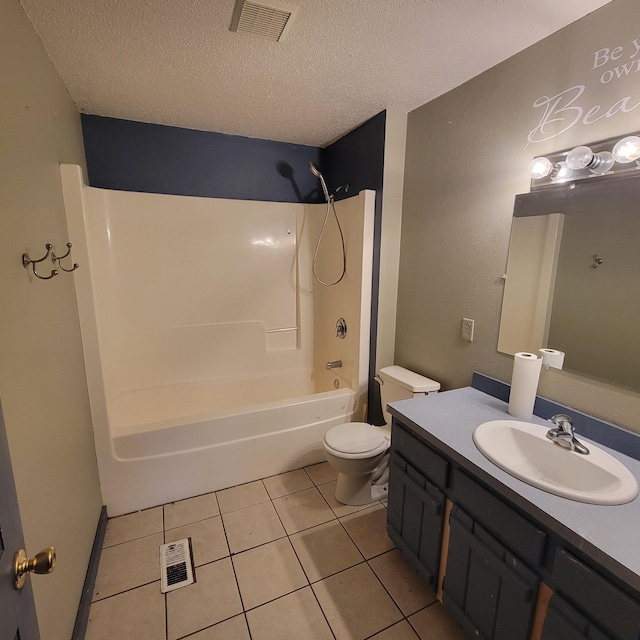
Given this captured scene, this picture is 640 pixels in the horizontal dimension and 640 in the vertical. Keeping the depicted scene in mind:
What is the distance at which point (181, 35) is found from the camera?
1.46 m

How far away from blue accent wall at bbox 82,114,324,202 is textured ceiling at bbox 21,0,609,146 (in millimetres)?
180

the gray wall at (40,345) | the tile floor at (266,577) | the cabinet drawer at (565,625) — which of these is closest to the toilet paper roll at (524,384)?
the cabinet drawer at (565,625)

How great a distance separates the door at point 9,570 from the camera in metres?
0.60

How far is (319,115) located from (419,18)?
1.01m

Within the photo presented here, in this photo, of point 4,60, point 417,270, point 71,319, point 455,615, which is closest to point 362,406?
point 417,270

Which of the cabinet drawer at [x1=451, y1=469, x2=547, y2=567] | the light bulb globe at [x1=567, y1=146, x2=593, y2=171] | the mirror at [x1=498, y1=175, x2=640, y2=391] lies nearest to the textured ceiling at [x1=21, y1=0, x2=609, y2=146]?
the light bulb globe at [x1=567, y1=146, x2=593, y2=171]

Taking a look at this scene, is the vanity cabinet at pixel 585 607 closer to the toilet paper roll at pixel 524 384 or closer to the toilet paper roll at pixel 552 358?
the toilet paper roll at pixel 524 384

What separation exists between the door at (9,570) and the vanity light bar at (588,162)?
1.91 metres

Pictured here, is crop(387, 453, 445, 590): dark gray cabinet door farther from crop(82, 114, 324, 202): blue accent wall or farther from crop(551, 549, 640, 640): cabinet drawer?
crop(82, 114, 324, 202): blue accent wall

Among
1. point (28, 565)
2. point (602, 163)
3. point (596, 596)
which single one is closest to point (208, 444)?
point (28, 565)

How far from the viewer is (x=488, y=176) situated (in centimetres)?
172

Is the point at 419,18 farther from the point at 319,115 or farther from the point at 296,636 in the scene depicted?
the point at 296,636

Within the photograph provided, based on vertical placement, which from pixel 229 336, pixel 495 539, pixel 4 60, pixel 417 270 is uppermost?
pixel 4 60

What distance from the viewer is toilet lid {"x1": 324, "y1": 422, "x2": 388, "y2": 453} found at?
1953mm
